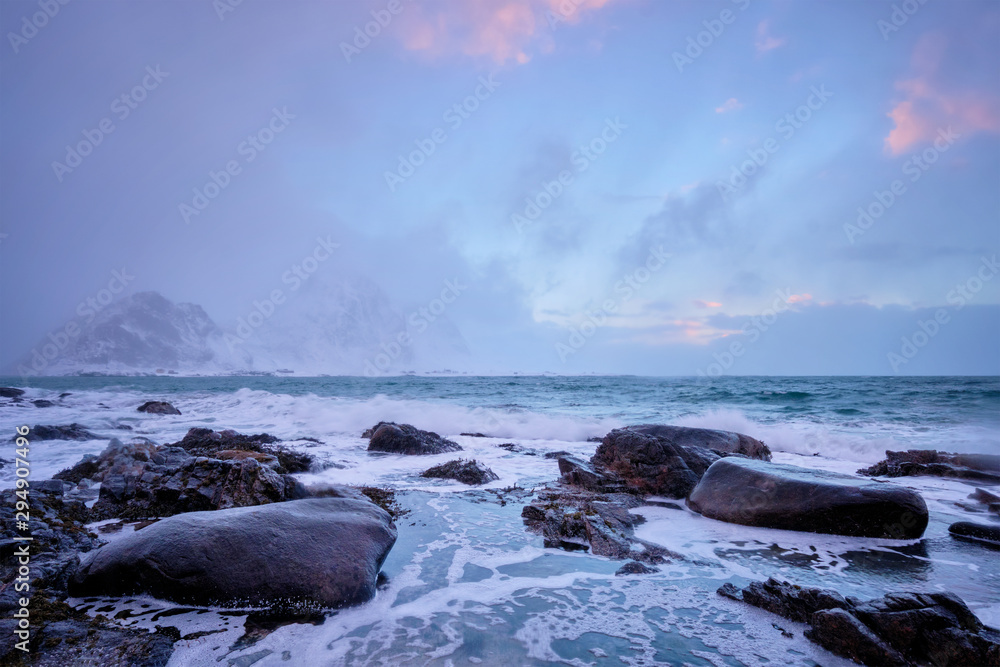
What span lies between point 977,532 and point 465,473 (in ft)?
28.4

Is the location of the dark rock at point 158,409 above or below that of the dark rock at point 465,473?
below

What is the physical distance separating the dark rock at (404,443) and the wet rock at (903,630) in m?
11.3

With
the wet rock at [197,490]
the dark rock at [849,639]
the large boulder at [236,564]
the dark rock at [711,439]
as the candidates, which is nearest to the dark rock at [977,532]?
the dark rock at [711,439]

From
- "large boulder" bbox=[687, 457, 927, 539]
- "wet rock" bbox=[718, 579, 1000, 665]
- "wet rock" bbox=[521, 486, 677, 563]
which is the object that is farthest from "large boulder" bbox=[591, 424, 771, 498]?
"wet rock" bbox=[718, 579, 1000, 665]

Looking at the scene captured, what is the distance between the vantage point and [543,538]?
632cm

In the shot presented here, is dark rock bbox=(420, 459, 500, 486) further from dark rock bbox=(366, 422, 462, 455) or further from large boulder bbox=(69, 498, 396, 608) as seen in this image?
large boulder bbox=(69, 498, 396, 608)

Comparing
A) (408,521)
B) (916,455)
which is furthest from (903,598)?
(916,455)

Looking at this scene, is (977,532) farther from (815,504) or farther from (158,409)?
(158,409)

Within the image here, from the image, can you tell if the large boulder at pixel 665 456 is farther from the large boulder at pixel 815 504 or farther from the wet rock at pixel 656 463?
the large boulder at pixel 815 504

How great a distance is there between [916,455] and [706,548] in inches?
427

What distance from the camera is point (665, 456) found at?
9500 mm

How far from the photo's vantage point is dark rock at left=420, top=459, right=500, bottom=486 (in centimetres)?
1009

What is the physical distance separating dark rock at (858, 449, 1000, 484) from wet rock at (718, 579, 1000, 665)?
1007 cm

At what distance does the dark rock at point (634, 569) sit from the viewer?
516cm
